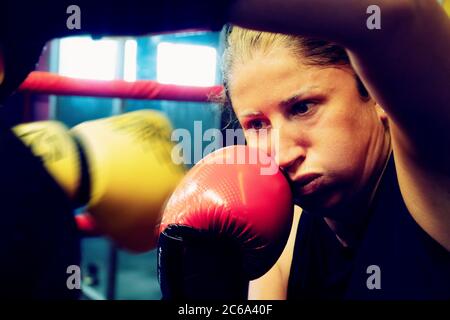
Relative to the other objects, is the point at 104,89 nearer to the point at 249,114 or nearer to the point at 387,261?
the point at 249,114

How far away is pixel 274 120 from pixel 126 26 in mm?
368

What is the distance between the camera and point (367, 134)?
65 cm

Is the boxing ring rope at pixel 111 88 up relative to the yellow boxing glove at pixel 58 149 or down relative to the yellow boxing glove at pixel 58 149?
up

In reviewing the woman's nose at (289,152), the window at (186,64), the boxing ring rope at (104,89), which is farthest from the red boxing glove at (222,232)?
the window at (186,64)

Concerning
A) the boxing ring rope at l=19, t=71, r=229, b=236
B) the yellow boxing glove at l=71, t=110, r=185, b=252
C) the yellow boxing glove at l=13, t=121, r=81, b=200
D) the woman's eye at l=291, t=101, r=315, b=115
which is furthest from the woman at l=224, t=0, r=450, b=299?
the boxing ring rope at l=19, t=71, r=229, b=236

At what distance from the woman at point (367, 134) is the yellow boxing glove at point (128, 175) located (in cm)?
15

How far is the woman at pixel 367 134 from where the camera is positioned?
43 centimetres

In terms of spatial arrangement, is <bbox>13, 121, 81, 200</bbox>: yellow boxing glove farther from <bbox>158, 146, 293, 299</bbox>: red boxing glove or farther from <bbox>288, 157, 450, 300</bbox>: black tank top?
<bbox>288, 157, 450, 300</bbox>: black tank top

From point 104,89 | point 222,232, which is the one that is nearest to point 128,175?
point 222,232

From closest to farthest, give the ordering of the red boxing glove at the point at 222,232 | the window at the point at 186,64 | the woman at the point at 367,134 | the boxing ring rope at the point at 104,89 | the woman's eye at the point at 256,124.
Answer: the woman at the point at 367,134
the red boxing glove at the point at 222,232
the woman's eye at the point at 256,124
the boxing ring rope at the point at 104,89
the window at the point at 186,64

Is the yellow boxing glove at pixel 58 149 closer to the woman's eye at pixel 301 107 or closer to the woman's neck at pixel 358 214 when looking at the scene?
the woman's eye at pixel 301 107

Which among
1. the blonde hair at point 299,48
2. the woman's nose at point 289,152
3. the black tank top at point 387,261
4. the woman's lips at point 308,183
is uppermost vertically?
the blonde hair at point 299,48

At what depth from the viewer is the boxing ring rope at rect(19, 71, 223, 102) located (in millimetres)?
1293

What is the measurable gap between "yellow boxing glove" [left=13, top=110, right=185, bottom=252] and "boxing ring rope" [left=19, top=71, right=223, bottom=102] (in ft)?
2.23
